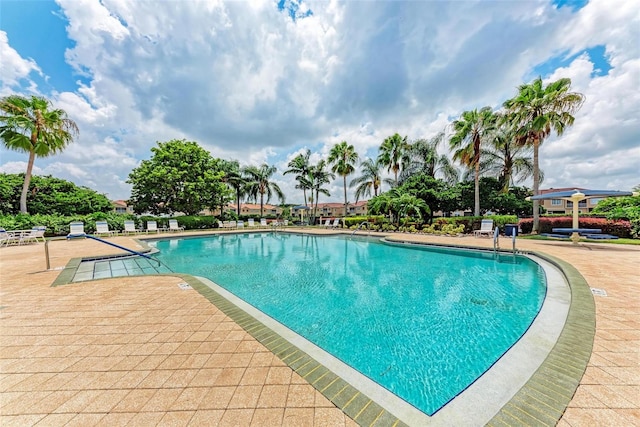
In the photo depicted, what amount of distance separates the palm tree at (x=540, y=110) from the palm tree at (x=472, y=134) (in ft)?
7.31

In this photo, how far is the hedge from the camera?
11.3 meters

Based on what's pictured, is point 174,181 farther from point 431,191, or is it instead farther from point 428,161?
point 428,161

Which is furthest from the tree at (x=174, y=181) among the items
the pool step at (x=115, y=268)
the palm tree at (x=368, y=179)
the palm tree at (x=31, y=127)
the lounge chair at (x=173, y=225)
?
the palm tree at (x=368, y=179)

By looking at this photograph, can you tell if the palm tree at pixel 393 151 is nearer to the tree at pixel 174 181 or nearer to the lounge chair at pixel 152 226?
the tree at pixel 174 181

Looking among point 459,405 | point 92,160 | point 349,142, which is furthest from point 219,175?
point 459,405

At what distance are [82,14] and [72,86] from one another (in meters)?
5.96

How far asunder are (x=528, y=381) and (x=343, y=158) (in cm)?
2623

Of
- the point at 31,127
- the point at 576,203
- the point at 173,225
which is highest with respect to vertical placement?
the point at 31,127

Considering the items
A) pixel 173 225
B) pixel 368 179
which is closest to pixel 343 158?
pixel 368 179

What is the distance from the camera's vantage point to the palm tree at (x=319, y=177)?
95.4ft

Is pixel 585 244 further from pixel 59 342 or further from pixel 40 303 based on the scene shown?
pixel 40 303

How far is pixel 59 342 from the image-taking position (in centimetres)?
275

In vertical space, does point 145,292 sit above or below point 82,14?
below

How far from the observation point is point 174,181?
2178cm
